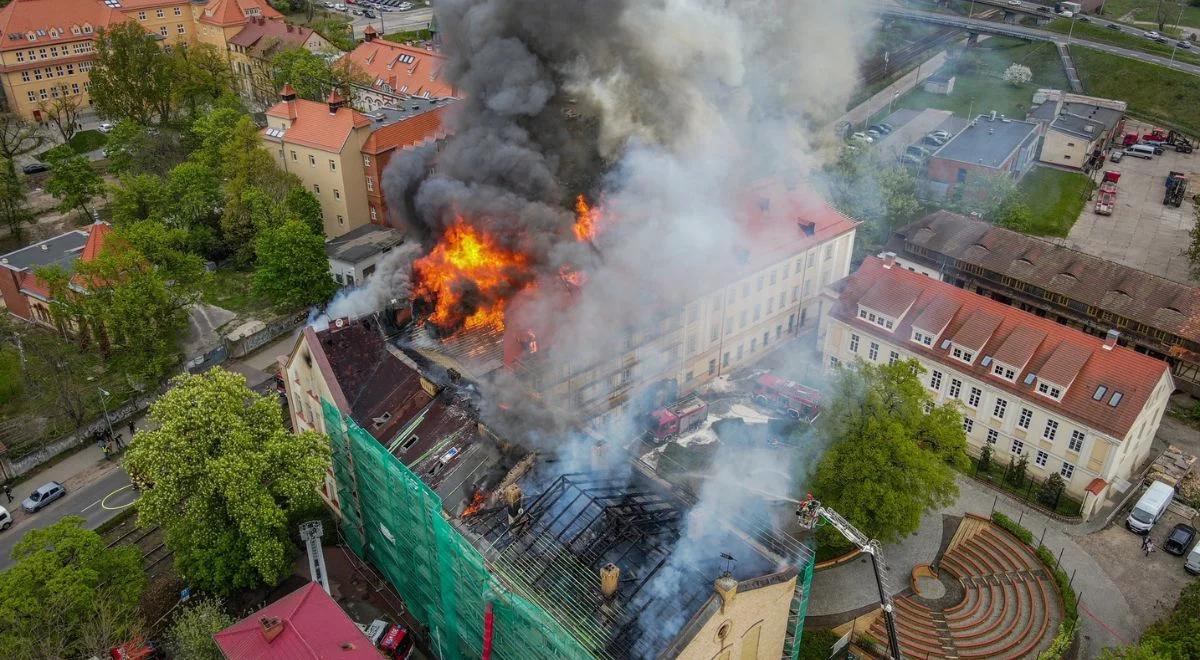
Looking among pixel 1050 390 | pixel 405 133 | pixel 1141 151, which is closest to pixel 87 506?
pixel 405 133

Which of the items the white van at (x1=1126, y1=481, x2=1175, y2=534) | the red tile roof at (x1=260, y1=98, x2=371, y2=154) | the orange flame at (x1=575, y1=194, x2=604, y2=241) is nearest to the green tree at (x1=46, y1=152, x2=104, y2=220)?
the red tile roof at (x1=260, y1=98, x2=371, y2=154)

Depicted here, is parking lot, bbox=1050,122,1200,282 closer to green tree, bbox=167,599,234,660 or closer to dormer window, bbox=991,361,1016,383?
dormer window, bbox=991,361,1016,383

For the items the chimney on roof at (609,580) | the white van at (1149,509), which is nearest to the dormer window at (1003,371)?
the white van at (1149,509)

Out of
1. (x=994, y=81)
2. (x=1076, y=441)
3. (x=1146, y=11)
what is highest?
(x=1146, y=11)

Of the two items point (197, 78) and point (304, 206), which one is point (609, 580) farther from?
point (197, 78)

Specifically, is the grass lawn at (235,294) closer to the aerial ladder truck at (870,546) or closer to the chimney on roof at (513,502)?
the chimney on roof at (513,502)

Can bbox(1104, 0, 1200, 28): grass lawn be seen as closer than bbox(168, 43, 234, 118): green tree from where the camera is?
No

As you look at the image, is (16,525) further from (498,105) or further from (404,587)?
(498,105)
